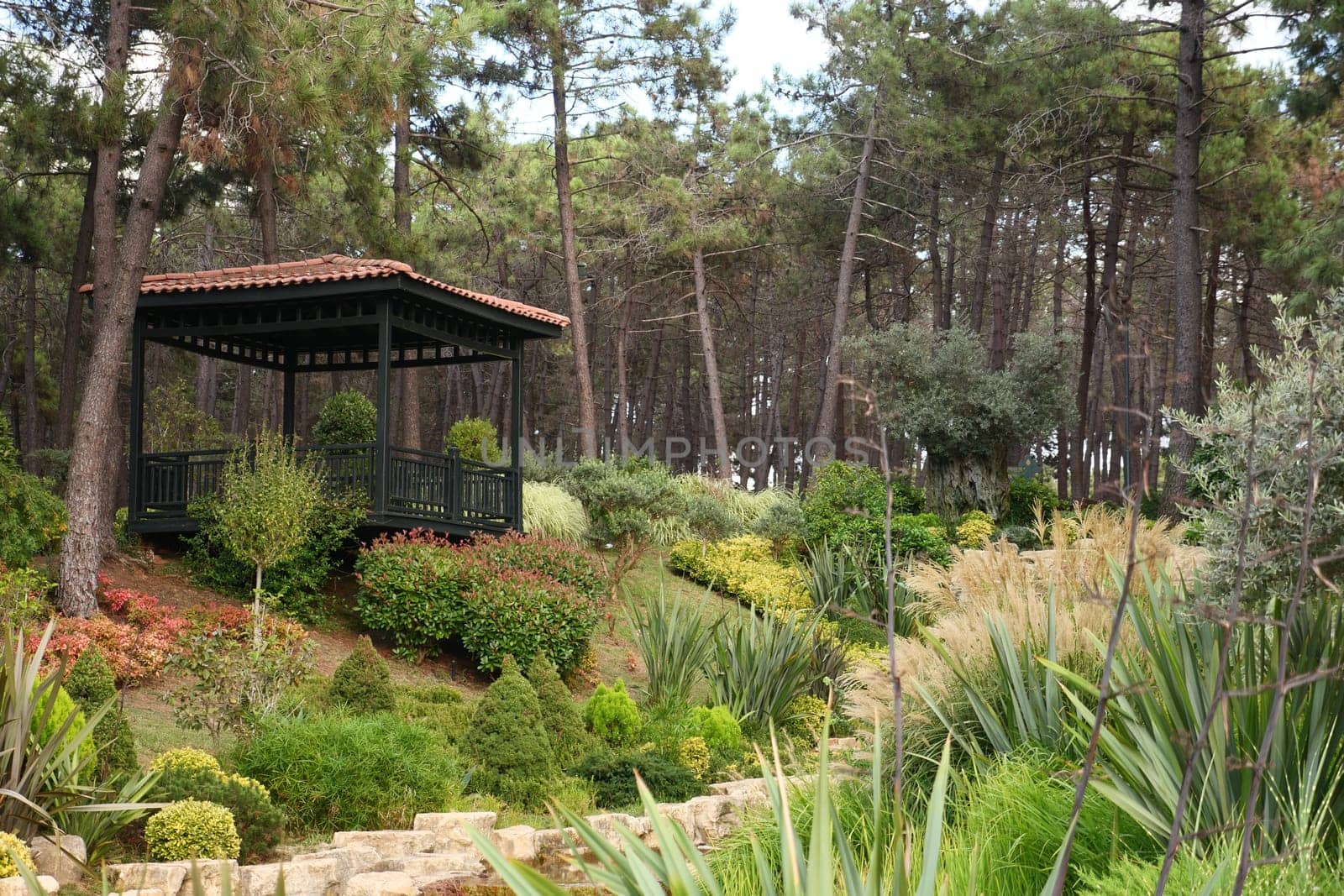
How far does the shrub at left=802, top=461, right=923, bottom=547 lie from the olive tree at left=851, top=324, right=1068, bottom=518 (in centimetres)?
121

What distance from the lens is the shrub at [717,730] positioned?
8531 mm

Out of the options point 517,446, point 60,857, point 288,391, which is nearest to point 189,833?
point 60,857

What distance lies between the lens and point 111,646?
9242 millimetres

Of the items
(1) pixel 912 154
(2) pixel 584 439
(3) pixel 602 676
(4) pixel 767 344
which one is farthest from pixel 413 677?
(4) pixel 767 344

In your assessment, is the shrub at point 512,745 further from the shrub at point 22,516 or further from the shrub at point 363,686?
the shrub at point 22,516

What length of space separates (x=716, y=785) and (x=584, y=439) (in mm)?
14837

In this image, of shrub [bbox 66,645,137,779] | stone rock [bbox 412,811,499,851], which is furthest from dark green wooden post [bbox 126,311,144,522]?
stone rock [bbox 412,811,499,851]

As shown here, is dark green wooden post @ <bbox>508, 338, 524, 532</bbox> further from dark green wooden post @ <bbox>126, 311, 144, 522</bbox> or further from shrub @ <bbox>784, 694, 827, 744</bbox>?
shrub @ <bbox>784, 694, 827, 744</bbox>

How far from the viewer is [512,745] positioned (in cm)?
754

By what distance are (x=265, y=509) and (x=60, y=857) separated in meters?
6.05

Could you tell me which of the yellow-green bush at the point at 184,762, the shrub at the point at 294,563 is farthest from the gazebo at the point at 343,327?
the yellow-green bush at the point at 184,762

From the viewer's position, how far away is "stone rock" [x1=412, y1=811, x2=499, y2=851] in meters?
6.18

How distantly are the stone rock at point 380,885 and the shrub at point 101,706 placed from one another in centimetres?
154

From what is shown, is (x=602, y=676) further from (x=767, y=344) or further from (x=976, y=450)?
(x=767, y=344)
